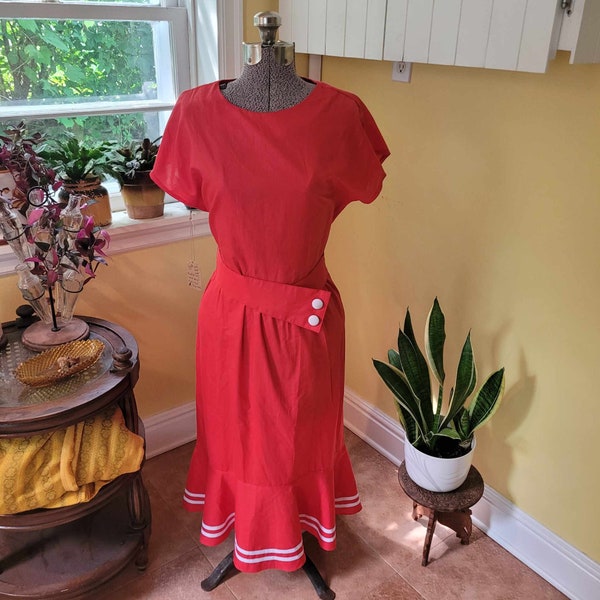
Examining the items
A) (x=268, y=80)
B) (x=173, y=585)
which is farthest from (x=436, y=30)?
(x=173, y=585)

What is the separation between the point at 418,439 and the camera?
173 centimetres

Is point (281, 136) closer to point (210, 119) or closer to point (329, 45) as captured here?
point (210, 119)

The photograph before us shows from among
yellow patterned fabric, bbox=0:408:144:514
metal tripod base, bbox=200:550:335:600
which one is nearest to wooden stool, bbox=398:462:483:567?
metal tripod base, bbox=200:550:335:600

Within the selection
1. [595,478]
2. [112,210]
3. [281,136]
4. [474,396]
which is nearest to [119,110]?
[112,210]

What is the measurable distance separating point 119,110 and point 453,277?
1121 mm

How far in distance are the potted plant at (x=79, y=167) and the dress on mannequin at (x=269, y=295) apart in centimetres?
43

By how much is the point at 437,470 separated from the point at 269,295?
28.4 inches

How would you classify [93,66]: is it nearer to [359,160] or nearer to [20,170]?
[20,170]

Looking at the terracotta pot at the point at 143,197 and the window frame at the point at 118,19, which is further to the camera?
the terracotta pot at the point at 143,197

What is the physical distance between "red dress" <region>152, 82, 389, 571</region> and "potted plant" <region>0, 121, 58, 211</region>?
1.13 feet

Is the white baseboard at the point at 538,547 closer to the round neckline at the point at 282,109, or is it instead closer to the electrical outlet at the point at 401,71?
the electrical outlet at the point at 401,71

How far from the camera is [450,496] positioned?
1677 millimetres

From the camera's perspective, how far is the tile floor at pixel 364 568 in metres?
1.66

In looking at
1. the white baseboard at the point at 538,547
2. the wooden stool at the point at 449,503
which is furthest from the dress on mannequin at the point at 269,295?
the white baseboard at the point at 538,547
